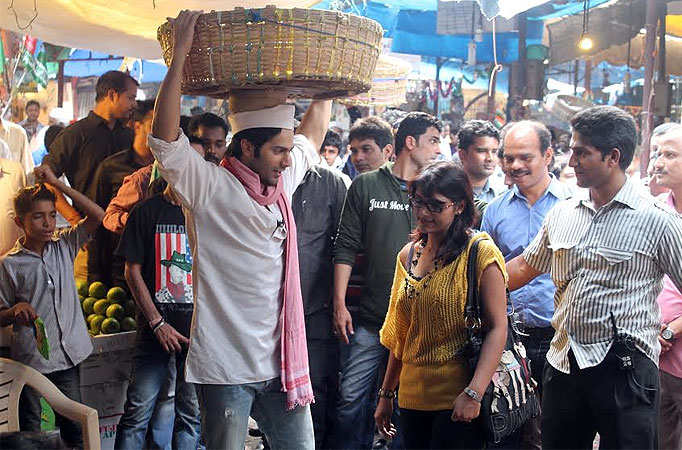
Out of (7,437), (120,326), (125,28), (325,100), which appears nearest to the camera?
(7,437)

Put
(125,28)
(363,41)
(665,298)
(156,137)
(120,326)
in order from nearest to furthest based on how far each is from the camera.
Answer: (156,137), (363,41), (665,298), (120,326), (125,28)

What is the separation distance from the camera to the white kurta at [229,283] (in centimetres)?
321

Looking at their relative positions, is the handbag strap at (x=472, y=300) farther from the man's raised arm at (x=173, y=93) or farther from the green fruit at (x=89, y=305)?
Answer: the green fruit at (x=89, y=305)

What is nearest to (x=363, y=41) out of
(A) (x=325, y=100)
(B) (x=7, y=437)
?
(A) (x=325, y=100)

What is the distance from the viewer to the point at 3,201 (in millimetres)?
4707

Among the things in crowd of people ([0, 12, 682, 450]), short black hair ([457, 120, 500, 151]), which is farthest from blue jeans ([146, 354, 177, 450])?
short black hair ([457, 120, 500, 151])

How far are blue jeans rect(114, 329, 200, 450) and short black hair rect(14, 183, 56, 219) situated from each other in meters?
0.94

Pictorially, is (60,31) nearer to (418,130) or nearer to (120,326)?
(120,326)

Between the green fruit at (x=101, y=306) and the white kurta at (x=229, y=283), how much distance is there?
2097 millimetres

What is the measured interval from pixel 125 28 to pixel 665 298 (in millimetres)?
3965

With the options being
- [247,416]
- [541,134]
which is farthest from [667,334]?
[247,416]

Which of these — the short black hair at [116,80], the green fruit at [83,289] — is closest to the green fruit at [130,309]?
the green fruit at [83,289]

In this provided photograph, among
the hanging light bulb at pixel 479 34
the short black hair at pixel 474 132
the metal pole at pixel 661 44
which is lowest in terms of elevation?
the short black hair at pixel 474 132

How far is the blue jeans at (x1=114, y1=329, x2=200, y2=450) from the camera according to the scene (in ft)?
14.8
